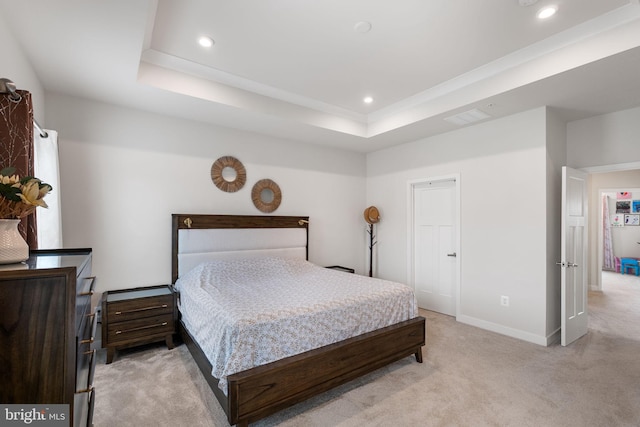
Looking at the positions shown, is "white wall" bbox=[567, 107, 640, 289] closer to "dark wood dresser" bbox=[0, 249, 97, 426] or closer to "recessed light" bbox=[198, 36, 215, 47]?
"recessed light" bbox=[198, 36, 215, 47]

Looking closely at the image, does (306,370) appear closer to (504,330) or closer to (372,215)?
(504,330)

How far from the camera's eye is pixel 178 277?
3.48 metres

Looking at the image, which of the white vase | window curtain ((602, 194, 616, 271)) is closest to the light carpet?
the white vase

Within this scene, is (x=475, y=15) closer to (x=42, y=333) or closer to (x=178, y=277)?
(x=42, y=333)

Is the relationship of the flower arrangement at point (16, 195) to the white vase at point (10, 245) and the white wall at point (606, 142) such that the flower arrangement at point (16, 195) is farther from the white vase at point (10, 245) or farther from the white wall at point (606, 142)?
the white wall at point (606, 142)

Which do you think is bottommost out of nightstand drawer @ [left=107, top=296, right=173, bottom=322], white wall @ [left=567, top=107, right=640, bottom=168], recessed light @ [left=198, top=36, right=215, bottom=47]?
nightstand drawer @ [left=107, top=296, right=173, bottom=322]

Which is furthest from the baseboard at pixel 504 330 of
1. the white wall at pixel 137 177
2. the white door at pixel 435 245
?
the white wall at pixel 137 177

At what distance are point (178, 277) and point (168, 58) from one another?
2293 mm

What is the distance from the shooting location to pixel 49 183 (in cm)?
250

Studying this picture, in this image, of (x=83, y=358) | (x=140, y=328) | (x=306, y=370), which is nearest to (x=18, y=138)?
(x=83, y=358)

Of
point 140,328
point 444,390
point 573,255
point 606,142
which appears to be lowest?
point 444,390

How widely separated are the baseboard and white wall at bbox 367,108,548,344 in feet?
0.03

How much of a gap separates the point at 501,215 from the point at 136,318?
4.14 metres

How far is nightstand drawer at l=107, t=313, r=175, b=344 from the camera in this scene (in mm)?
2816
